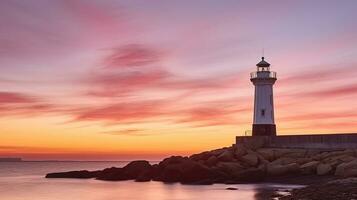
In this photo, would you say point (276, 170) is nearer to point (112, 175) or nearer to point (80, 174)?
point (112, 175)

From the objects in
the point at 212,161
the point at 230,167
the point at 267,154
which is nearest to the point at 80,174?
the point at 212,161

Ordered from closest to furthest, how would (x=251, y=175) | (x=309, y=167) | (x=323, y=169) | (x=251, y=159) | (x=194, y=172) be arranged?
(x=323, y=169) < (x=309, y=167) < (x=251, y=175) < (x=251, y=159) < (x=194, y=172)

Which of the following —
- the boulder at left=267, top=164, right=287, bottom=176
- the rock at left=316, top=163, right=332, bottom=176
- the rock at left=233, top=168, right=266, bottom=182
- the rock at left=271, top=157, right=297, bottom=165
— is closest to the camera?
the rock at left=316, top=163, right=332, bottom=176

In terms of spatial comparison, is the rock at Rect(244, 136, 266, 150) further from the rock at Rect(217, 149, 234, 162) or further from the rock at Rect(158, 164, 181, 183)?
the rock at Rect(158, 164, 181, 183)

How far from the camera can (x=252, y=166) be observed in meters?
37.8

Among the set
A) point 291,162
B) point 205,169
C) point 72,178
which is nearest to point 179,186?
point 205,169

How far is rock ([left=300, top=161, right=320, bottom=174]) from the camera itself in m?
34.2

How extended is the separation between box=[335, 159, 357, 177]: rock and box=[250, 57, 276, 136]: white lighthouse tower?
1035 cm

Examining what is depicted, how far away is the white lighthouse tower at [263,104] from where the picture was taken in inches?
1668

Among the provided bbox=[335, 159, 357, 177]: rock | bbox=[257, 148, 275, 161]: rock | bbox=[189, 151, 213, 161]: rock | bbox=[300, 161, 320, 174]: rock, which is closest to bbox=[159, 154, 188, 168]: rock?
bbox=[189, 151, 213, 161]: rock

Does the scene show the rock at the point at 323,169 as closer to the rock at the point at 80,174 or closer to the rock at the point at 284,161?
the rock at the point at 284,161

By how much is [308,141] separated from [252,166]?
4378mm

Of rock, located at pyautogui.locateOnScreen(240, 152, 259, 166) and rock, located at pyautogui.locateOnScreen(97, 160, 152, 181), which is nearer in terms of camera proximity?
rock, located at pyautogui.locateOnScreen(240, 152, 259, 166)

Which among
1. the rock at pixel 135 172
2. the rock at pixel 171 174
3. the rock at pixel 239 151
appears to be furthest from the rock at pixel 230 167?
the rock at pixel 135 172
